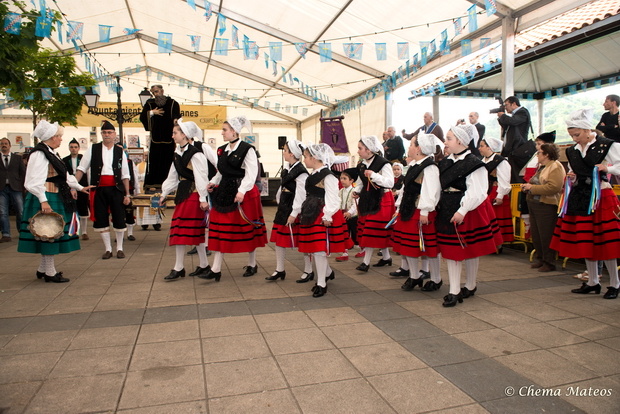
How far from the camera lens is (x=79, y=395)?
2664 millimetres

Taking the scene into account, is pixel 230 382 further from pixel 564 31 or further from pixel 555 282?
pixel 564 31

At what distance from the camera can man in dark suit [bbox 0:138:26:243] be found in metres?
9.27

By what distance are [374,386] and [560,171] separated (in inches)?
177

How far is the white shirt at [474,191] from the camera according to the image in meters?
4.28

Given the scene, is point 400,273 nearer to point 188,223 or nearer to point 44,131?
point 188,223

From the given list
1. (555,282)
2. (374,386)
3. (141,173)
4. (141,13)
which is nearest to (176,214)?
(374,386)

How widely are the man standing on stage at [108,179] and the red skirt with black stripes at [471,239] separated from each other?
16.4ft

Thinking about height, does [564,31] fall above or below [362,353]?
above

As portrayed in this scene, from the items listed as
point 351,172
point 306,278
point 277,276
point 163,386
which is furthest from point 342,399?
point 351,172

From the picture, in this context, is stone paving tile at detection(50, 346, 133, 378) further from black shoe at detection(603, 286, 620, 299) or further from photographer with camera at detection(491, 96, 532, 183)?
photographer with camera at detection(491, 96, 532, 183)

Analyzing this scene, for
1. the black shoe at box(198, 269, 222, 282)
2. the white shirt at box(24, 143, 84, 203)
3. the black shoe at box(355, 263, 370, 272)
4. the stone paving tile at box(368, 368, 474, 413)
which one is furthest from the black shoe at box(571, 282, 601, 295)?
the white shirt at box(24, 143, 84, 203)

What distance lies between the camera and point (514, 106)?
26.4 ft

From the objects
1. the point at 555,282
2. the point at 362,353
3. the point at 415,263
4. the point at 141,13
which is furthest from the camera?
the point at 141,13

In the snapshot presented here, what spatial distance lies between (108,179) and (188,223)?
237cm
